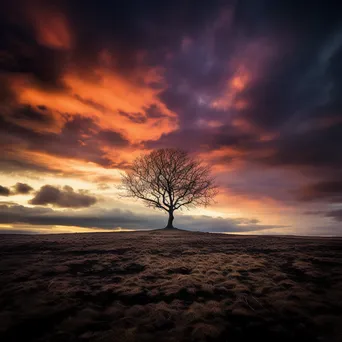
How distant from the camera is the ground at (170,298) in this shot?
2645 mm

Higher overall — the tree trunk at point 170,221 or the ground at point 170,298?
the tree trunk at point 170,221

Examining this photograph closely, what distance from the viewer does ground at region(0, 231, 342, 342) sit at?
2645 mm

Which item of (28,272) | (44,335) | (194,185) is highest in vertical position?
(194,185)

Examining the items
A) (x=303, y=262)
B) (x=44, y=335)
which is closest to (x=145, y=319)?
(x=44, y=335)

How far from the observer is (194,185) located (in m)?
26.4

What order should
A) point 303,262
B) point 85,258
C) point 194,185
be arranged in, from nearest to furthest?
point 303,262 < point 85,258 < point 194,185

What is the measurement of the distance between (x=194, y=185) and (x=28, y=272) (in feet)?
73.7

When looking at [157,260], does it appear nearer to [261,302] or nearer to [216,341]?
[261,302]

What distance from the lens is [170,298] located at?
11.7 feet

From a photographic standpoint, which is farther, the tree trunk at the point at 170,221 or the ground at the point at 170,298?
the tree trunk at the point at 170,221

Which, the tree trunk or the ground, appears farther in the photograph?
the tree trunk

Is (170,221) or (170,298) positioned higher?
(170,221)

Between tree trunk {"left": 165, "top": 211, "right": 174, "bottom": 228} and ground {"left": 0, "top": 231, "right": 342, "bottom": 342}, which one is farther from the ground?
tree trunk {"left": 165, "top": 211, "right": 174, "bottom": 228}

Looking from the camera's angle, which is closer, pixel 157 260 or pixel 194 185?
pixel 157 260
